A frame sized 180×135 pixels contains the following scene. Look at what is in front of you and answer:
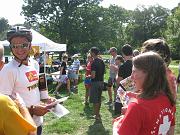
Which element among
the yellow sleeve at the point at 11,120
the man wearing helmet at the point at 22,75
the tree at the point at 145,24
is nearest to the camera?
the yellow sleeve at the point at 11,120

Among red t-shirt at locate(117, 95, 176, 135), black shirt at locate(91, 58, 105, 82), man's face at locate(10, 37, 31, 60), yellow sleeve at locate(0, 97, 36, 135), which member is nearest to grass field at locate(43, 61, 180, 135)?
black shirt at locate(91, 58, 105, 82)

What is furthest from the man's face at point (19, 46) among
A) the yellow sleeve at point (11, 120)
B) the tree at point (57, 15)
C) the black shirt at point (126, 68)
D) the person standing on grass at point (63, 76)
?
the tree at point (57, 15)

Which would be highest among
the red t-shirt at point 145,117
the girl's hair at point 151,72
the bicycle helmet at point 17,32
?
the bicycle helmet at point 17,32

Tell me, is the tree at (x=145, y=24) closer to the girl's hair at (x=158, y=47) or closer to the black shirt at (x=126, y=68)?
the black shirt at (x=126, y=68)

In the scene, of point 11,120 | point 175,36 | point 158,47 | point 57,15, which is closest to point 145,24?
point 175,36

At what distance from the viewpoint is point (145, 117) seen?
2584 mm

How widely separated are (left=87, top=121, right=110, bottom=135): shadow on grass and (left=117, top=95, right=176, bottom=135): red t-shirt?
5.41 m

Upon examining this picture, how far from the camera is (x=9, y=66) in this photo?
3523mm

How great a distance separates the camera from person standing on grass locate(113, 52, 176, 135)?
2.57m

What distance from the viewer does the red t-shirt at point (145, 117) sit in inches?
101

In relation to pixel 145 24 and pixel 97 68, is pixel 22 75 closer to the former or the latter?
pixel 97 68

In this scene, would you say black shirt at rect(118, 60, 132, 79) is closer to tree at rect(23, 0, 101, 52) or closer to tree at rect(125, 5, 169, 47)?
tree at rect(23, 0, 101, 52)

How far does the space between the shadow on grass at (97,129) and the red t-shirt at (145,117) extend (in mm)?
5414

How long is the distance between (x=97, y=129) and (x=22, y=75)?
5.10 meters
